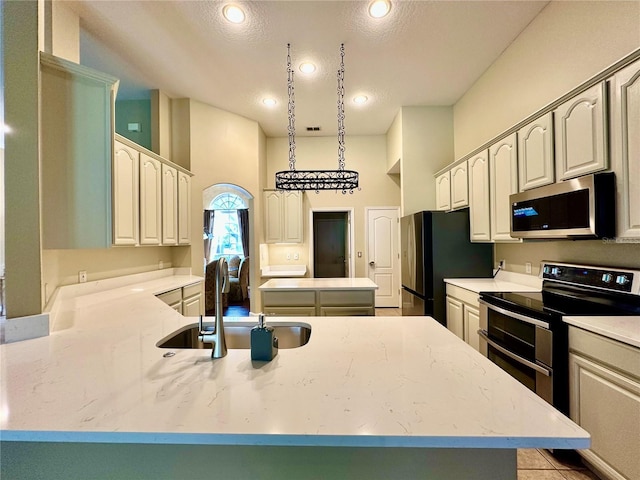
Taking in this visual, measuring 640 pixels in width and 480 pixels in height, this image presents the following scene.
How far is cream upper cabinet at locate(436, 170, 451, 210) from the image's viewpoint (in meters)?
3.83

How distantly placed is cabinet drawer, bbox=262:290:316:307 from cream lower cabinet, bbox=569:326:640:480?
2.11 meters

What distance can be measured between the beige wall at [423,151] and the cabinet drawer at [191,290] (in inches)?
122

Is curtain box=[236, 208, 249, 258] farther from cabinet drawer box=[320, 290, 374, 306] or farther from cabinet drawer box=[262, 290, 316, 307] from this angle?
cabinet drawer box=[320, 290, 374, 306]

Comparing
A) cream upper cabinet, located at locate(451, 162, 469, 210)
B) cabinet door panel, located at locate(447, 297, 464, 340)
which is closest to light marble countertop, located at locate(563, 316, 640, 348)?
cabinet door panel, located at locate(447, 297, 464, 340)

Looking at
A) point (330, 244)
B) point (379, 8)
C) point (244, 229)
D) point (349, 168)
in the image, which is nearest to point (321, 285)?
point (379, 8)

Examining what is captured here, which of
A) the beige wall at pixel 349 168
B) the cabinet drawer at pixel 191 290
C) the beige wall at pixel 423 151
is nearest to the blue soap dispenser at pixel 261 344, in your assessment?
the cabinet drawer at pixel 191 290

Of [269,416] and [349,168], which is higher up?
[349,168]

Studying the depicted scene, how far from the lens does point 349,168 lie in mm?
5547

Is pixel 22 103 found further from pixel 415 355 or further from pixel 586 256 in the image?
pixel 586 256

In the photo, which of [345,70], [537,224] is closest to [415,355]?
[537,224]

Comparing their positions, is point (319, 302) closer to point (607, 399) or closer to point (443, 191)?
point (607, 399)

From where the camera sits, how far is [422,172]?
4.34 meters

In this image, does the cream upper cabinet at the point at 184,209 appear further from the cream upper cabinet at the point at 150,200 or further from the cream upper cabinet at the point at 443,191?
the cream upper cabinet at the point at 443,191

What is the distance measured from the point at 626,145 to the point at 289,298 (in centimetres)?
279
